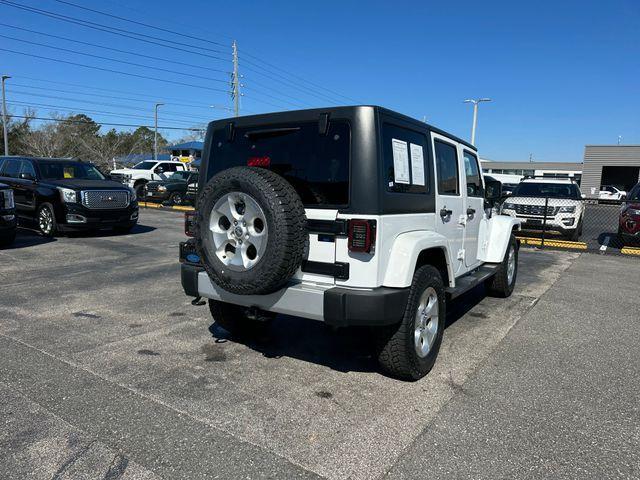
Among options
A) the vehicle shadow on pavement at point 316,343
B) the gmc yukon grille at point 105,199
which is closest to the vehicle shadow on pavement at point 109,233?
the gmc yukon grille at point 105,199

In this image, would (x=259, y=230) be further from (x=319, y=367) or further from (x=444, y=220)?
(x=444, y=220)

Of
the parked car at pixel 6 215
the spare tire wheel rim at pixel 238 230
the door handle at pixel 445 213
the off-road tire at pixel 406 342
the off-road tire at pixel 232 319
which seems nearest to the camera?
the spare tire wheel rim at pixel 238 230

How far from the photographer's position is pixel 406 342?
3375 millimetres

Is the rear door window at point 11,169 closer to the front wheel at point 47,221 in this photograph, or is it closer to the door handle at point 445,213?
the front wheel at point 47,221

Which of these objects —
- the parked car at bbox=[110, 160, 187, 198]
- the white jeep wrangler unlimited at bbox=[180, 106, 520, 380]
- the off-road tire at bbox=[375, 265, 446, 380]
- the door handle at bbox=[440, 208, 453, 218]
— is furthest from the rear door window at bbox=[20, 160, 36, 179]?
the parked car at bbox=[110, 160, 187, 198]

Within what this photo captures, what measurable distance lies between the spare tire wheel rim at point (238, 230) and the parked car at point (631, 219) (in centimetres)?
1014

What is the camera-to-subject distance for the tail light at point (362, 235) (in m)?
3.14

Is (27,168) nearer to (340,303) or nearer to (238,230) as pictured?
(238,230)

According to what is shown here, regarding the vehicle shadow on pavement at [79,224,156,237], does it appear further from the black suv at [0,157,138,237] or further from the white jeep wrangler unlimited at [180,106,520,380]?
the white jeep wrangler unlimited at [180,106,520,380]

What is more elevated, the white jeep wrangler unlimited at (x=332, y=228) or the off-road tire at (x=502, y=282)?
the white jeep wrangler unlimited at (x=332, y=228)

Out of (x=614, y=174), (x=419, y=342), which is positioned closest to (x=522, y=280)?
(x=419, y=342)

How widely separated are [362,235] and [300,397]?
48.8 inches

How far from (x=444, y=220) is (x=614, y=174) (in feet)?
176

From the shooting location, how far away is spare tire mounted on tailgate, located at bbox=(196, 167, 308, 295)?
3.14m
